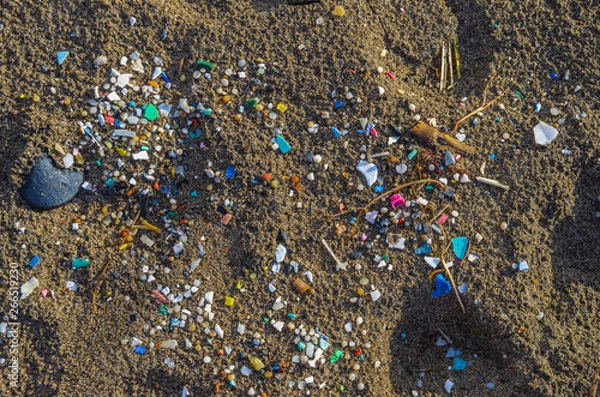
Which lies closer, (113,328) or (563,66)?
(113,328)

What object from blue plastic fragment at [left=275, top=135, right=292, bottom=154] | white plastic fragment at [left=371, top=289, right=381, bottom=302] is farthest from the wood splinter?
white plastic fragment at [left=371, top=289, right=381, bottom=302]

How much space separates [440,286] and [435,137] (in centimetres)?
63

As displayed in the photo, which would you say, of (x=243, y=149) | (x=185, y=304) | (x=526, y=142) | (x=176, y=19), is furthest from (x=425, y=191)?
(x=176, y=19)

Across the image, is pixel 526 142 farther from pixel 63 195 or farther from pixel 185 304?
pixel 63 195

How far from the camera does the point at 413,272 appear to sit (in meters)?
2.34

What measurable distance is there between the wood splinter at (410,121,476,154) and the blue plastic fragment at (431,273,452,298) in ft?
1.78

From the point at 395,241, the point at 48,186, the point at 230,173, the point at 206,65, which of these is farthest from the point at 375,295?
the point at 48,186

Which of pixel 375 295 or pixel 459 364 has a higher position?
pixel 375 295

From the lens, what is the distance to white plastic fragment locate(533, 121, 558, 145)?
94.3 inches

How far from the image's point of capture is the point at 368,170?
2344mm

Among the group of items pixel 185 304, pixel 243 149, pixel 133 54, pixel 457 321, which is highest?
pixel 133 54

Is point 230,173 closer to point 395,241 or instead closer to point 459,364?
point 395,241

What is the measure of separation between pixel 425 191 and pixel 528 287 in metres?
0.59

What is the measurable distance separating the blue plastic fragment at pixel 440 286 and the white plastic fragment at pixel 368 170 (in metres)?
0.48
